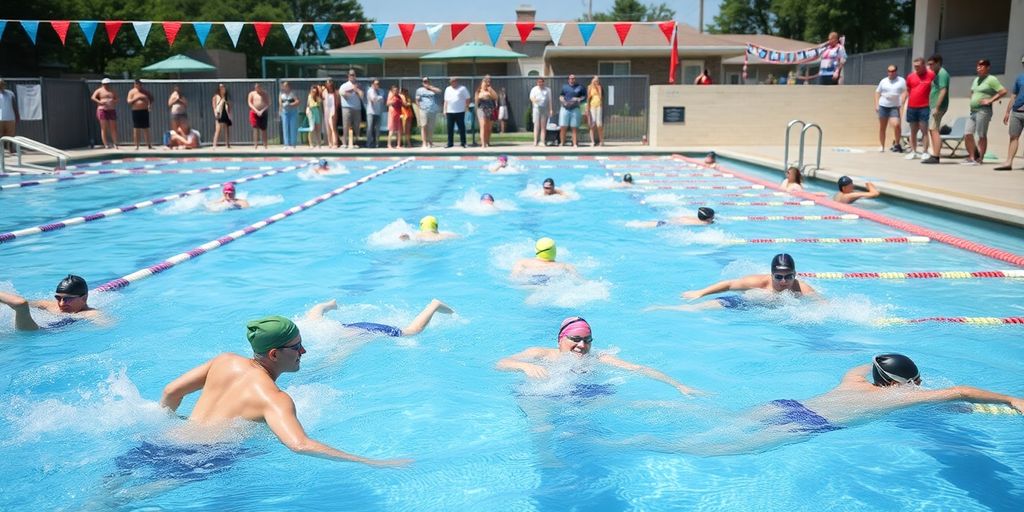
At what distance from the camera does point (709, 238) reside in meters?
10.2

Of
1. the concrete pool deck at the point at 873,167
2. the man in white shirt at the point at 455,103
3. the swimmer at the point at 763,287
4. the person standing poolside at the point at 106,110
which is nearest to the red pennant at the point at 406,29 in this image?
the man in white shirt at the point at 455,103

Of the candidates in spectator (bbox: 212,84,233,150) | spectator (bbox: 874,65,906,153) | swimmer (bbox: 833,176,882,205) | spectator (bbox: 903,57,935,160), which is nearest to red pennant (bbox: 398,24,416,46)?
spectator (bbox: 212,84,233,150)

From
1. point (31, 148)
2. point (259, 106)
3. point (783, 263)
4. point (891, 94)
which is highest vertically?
point (891, 94)

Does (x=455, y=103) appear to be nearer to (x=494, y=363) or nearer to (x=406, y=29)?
(x=406, y=29)

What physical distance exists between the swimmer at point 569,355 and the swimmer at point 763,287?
1.72m

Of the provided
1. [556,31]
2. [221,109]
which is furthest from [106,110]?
[556,31]

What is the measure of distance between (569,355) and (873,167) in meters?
11.4

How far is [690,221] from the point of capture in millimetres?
10844

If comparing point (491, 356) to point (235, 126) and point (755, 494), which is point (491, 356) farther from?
point (235, 126)

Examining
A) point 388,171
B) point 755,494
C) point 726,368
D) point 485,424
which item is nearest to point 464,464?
point 485,424

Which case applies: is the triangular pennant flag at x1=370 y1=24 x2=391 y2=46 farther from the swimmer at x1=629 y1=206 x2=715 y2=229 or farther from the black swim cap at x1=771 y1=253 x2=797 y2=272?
the black swim cap at x1=771 y1=253 x2=797 y2=272

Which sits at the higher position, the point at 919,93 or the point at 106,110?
the point at 919,93

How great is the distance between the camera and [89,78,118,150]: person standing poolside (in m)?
20.7

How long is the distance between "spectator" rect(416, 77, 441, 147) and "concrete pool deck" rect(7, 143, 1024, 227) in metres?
0.49
